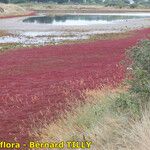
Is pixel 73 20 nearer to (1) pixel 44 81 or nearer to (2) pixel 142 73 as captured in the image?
(1) pixel 44 81

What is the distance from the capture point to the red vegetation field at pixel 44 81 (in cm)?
1192

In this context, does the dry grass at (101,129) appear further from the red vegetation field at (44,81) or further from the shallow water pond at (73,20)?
the shallow water pond at (73,20)

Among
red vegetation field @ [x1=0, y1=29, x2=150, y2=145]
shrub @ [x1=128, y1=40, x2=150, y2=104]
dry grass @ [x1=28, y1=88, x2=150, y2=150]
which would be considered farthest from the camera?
red vegetation field @ [x1=0, y1=29, x2=150, y2=145]

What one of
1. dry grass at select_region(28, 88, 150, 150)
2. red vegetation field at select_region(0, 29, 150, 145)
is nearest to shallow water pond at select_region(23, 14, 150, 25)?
red vegetation field at select_region(0, 29, 150, 145)

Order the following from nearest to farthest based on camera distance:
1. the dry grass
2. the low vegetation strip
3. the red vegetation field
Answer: the dry grass → the low vegetation strip → the red vegetation field

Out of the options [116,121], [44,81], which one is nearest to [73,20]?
[44,81]

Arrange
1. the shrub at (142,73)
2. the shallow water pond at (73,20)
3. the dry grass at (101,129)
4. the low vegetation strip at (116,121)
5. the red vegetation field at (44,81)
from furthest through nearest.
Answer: the shallow water pond at (73,20), the red vegetation field at (44,81), the shrub at (142,73), the low vegetation strip at (116,121), the dry grass at (101,129)

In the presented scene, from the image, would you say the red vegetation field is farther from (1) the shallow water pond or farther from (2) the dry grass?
(1) the shallow water pond

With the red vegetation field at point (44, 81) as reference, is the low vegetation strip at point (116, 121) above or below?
above

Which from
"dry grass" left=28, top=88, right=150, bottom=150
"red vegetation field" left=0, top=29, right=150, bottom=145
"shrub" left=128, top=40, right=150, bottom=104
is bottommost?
"red vegetation field" left=0, top=29, right=150, bottom=145

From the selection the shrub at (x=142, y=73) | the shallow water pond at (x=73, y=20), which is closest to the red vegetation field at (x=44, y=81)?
the shrub at (x=142, y=73)

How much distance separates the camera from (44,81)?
1759 centimetres

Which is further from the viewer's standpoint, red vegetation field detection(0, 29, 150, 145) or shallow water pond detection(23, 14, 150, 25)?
shallow water pond detection(23, 14, 150, 25)

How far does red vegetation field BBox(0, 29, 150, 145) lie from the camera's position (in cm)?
1192
